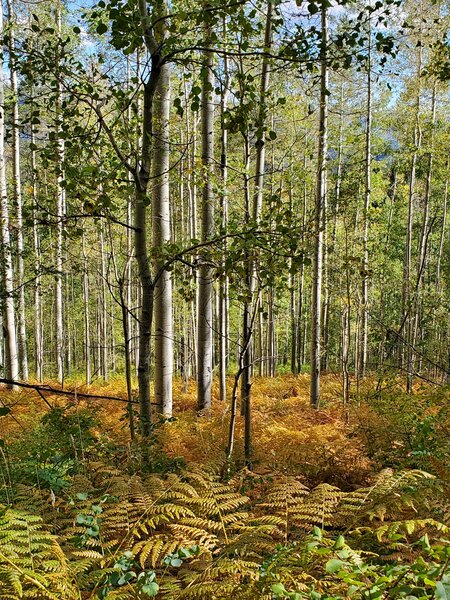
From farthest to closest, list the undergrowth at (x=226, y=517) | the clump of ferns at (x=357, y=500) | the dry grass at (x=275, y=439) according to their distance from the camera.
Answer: the dry grass at (x=275, y=439)
the clump of ferns at (x=357, y=500)
the undergrowth at (x=226, y=517)

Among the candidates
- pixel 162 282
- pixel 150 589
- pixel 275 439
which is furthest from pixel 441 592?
pixel 275 439

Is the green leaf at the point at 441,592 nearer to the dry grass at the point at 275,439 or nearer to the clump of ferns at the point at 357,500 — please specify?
the clump of ferns at the point at 357,500

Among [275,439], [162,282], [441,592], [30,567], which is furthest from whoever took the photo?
[275,439]

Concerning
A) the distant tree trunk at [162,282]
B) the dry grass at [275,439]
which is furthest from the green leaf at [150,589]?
the distant tree trunk at [162,282]

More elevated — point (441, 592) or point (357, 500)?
point (441, 592)

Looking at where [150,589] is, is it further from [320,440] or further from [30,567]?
[320,440]

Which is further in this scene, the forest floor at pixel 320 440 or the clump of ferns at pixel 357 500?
the forest floor at pixel 320 440

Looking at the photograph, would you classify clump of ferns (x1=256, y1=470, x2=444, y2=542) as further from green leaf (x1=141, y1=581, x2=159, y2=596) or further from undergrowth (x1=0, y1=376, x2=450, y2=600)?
green leaf (x1=141, y1=581, x2=159, y2=596)

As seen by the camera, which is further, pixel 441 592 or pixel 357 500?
pixel 357 500

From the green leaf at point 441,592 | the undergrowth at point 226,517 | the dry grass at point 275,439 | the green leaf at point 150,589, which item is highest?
the green leaf at point 441,592

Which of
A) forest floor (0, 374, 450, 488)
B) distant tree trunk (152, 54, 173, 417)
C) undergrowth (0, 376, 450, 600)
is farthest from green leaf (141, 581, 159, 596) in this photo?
distant tree trunk (152, 54, 173, 417)

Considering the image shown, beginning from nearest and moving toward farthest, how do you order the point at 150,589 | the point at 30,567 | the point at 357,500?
the point at 150,589
the point at 30,567
the point at 357,500

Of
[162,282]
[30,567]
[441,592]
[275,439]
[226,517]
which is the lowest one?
[275,439]

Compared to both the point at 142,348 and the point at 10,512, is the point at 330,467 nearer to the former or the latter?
the point at 142,348
